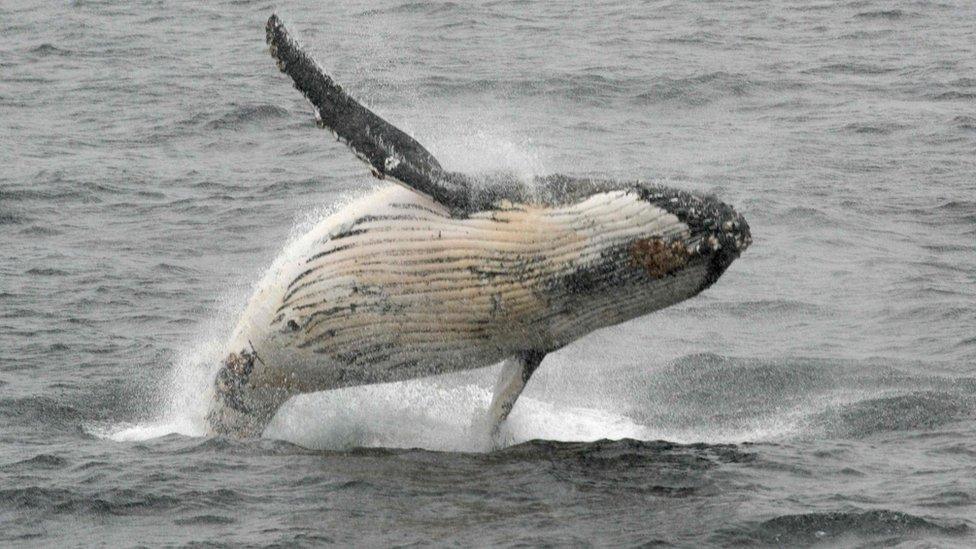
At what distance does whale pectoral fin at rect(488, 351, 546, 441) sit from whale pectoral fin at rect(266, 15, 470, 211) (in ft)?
4.48

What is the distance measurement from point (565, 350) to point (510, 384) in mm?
4563

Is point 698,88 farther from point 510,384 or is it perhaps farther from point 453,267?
point 453,267

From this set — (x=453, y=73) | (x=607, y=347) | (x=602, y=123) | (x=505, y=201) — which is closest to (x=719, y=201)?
(x=505, y=201)

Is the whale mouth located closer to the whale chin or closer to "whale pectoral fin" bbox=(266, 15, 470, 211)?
"whale pectoral fin" bbox=(266, 15, 470, 211)

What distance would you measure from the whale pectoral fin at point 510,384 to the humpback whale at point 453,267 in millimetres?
18

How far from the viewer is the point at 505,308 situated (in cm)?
1262

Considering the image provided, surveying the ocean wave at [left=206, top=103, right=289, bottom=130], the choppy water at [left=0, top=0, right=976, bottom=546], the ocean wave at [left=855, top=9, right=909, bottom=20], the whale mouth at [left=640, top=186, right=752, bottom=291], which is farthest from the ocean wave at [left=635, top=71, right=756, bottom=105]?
the whale mouth at [left=640, top=186, right=752, bottom=291]

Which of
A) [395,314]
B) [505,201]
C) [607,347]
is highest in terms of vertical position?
[505,201]

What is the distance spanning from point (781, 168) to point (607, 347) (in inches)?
289

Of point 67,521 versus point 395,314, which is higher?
point 395,314

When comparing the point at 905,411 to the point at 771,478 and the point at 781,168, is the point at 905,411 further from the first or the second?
the point at 781,168

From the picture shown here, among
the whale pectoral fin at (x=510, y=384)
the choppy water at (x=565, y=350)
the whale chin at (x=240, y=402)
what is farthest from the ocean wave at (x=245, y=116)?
the whale pectoral fin at (x=510, y=384)

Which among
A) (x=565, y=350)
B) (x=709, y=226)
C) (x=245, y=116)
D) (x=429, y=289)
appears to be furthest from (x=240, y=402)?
(x=245, y=116)

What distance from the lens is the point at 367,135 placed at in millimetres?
12844
